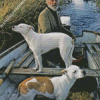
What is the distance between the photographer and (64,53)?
2.27 metres

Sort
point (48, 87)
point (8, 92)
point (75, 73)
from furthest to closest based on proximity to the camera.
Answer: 1. point (8, 92)
2. point (48, 87)
3. point (75, 73)

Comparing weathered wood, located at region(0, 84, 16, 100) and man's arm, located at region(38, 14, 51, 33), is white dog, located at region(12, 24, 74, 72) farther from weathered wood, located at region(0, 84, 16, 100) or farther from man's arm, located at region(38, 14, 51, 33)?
weathered wood, located at region(0, 84, 16, 100)

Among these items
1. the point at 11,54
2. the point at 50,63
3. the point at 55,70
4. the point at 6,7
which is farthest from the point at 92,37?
the point at 6,7

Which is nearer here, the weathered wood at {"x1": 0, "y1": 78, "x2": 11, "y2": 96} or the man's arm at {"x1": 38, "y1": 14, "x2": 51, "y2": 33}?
the weathered wood at {"x1": 0, "y1": 78, "x2": 11, "y2": 96}

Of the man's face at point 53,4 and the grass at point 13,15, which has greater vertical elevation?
the man's face at point 53,4

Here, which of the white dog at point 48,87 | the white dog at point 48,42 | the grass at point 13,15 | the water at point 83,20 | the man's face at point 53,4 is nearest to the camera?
the white dog at point 48,87

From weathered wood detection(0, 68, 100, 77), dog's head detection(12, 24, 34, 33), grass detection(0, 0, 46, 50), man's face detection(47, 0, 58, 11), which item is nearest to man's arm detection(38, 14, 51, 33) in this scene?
man's face detection(47, 0, 58, 11)

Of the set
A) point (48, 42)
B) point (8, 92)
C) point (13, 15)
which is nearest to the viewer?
point (48, 42)

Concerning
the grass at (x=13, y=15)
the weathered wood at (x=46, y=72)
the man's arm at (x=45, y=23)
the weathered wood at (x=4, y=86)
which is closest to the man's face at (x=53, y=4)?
the man's arm at (x=45, y=23)

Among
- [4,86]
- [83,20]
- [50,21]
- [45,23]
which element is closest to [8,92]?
[4,86]

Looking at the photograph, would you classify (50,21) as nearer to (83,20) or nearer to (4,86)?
(4,86)

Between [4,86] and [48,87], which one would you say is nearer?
[48,87]

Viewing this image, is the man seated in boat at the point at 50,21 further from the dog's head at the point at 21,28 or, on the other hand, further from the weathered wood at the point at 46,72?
the dog's head at the point at 21,28

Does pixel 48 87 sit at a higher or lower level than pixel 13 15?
lower
